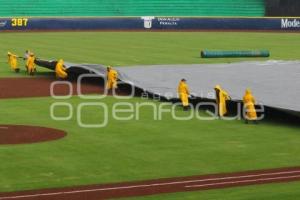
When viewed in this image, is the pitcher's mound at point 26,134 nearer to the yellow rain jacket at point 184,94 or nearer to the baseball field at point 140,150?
the baseball field at point 140,150

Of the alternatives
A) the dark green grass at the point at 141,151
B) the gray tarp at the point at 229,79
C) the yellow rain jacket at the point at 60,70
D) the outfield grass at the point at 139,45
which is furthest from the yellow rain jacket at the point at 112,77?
the outfield grass at the point at 139,45

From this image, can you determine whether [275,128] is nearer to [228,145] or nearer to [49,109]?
[228,145]

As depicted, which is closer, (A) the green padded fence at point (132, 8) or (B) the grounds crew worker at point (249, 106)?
(B) the grounds crew worker at point (249, 106)

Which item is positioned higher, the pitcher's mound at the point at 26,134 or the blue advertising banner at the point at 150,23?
the blue advertising banner at the point at 150,23

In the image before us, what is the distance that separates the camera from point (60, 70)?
32.0 metres

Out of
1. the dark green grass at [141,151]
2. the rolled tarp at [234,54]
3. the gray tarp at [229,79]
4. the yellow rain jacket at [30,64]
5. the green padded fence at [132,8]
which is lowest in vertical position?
the dark green grass at [141,151]

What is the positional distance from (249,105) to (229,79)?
22.9 feet

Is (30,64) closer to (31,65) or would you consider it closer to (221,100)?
(31,65)

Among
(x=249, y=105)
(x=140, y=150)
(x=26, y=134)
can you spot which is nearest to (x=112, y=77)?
(x=249, y=105)

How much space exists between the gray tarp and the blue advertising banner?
30052 millimetres

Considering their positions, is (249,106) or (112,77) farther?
(112,77)

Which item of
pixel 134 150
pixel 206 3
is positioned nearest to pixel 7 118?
pixel 134 150

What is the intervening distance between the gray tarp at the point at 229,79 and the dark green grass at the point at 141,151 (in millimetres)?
2346

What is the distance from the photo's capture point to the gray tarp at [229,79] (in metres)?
24.9
